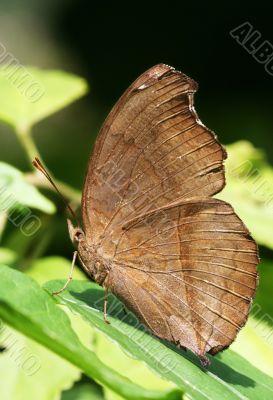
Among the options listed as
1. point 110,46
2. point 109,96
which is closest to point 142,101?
point 109,96

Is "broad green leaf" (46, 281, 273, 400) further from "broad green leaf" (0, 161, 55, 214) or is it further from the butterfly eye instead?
"broad green leaf" (0, 161, 55, 214)

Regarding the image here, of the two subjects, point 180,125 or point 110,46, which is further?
point 110,46

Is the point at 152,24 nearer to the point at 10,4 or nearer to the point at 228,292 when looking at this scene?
the point at 10,4

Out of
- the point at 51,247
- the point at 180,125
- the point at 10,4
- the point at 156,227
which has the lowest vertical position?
the point at 51,247

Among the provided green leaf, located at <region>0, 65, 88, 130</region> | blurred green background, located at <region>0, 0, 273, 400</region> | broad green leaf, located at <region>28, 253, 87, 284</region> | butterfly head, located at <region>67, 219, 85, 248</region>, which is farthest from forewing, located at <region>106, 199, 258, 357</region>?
blurred green background, located at <region>0, 0, 273, 400</region>

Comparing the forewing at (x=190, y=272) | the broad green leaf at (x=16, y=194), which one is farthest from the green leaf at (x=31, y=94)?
the forewing at (x=190, y=272)

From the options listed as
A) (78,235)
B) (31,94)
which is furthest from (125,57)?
(78,235)
